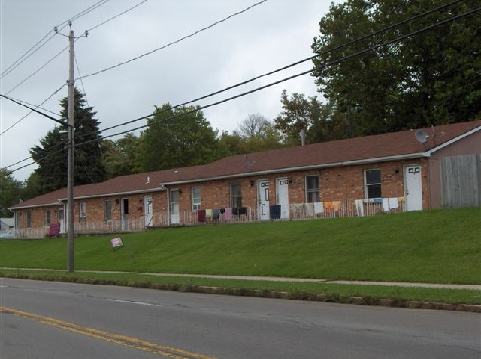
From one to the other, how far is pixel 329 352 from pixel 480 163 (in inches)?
689

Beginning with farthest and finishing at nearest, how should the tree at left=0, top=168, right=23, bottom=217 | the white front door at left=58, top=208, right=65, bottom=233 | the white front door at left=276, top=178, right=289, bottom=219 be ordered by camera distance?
1. the tree at left=0, top=168, right=23, bottom=217
2. the white front door at left=58, top=208, right=65, bottom=233
3. the white front door at left=276, top=178, right=289, bottom=219

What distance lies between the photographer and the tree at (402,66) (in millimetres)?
34375

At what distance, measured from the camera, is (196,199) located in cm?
3431

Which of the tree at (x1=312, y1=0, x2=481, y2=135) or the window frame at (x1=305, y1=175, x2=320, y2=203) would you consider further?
the tree at (x1=312, y1=0, x2=481, y2=135)

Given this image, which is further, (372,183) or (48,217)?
(48,217)

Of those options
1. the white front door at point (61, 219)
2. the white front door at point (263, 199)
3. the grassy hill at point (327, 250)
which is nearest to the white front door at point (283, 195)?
the white front door at point (263, 199)

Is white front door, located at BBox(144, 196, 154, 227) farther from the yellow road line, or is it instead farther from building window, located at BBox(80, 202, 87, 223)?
the yellow road line

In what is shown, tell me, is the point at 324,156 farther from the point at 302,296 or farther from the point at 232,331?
the point at 232,331

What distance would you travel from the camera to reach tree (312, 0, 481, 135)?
34375 millimetres

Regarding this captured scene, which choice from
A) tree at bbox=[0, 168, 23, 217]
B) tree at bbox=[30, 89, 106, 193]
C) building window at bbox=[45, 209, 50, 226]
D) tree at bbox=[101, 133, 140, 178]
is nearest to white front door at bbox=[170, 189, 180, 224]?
building window at bbox=[45, 209, 50, 226]

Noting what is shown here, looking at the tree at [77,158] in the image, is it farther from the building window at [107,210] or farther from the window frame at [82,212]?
the building window at [107,210]

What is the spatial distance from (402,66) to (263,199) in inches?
563

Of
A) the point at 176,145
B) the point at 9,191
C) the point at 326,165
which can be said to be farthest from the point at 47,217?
the point at 9,191

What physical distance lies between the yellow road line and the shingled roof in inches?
674
